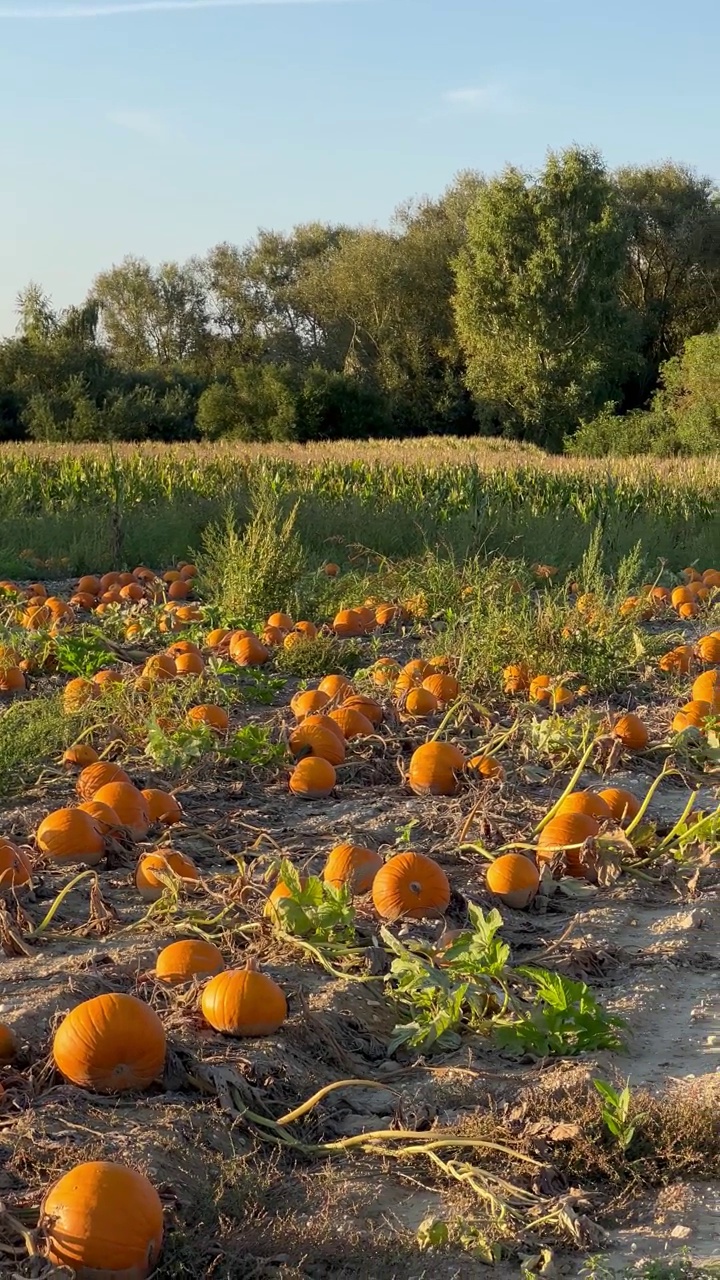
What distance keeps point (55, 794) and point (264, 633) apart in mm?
2527

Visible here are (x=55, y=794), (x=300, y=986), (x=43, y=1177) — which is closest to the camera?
(x=43, y=1177)

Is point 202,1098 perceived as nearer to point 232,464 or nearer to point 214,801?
point 214,801

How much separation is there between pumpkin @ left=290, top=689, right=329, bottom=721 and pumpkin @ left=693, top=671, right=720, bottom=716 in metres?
1.57

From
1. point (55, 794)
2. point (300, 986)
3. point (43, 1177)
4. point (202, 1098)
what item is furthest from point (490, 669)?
point (43, 1177)

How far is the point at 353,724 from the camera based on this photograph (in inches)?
195

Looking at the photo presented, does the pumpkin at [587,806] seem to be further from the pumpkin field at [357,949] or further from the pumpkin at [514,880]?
the pumpkin at [514,880]

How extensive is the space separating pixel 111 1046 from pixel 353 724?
2.66 meters

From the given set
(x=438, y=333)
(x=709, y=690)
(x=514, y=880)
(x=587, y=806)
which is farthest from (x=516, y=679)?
(x=438, y=333)

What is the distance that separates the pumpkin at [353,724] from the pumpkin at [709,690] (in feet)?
4.67

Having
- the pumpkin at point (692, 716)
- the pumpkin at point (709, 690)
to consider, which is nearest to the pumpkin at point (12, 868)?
the pumpkin at point (692, 716)

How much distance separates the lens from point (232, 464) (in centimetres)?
1678

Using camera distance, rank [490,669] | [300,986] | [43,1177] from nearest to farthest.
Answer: [43,1177]
[300,986]
[490,669]

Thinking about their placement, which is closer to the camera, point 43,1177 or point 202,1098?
point 43,1177

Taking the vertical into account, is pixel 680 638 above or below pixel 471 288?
below
